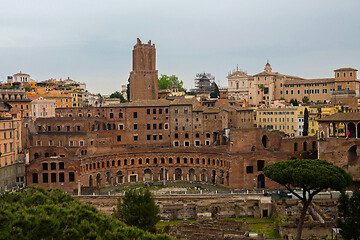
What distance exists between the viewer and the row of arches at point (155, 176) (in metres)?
68.3

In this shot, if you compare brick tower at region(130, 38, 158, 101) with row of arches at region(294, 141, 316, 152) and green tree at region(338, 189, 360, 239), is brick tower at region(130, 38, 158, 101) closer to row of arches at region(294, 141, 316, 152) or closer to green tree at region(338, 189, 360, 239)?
row of arches at region(294, 141, 316, 152)

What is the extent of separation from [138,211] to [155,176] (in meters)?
33.4

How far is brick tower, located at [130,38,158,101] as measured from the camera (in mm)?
88062

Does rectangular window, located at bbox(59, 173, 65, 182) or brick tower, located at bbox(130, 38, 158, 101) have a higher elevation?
brick tower, located at bbox(130, 38, 158, 101)

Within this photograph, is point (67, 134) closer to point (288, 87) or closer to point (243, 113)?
point (243, 113)

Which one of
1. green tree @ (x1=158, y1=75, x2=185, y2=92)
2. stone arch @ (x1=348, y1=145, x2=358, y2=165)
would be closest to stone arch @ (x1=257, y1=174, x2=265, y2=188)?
stone arch @ (x1=348, y1=145, x2=358, y2=165)

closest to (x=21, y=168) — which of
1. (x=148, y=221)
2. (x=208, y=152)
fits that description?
(x=208, y=152)

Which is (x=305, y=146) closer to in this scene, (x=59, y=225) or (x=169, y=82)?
(x=59, y=225)

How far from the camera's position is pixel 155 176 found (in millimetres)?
72375

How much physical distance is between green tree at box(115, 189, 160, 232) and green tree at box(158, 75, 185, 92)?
8638 centimetres

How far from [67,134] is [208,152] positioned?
2134 cm

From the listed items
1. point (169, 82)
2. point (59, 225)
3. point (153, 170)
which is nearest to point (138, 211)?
point (59, 225)

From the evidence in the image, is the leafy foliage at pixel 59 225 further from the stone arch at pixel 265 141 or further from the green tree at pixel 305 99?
the green tree at pixel 305 99

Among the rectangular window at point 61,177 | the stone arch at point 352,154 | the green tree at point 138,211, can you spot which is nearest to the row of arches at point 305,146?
the stone arch at point 352,154
